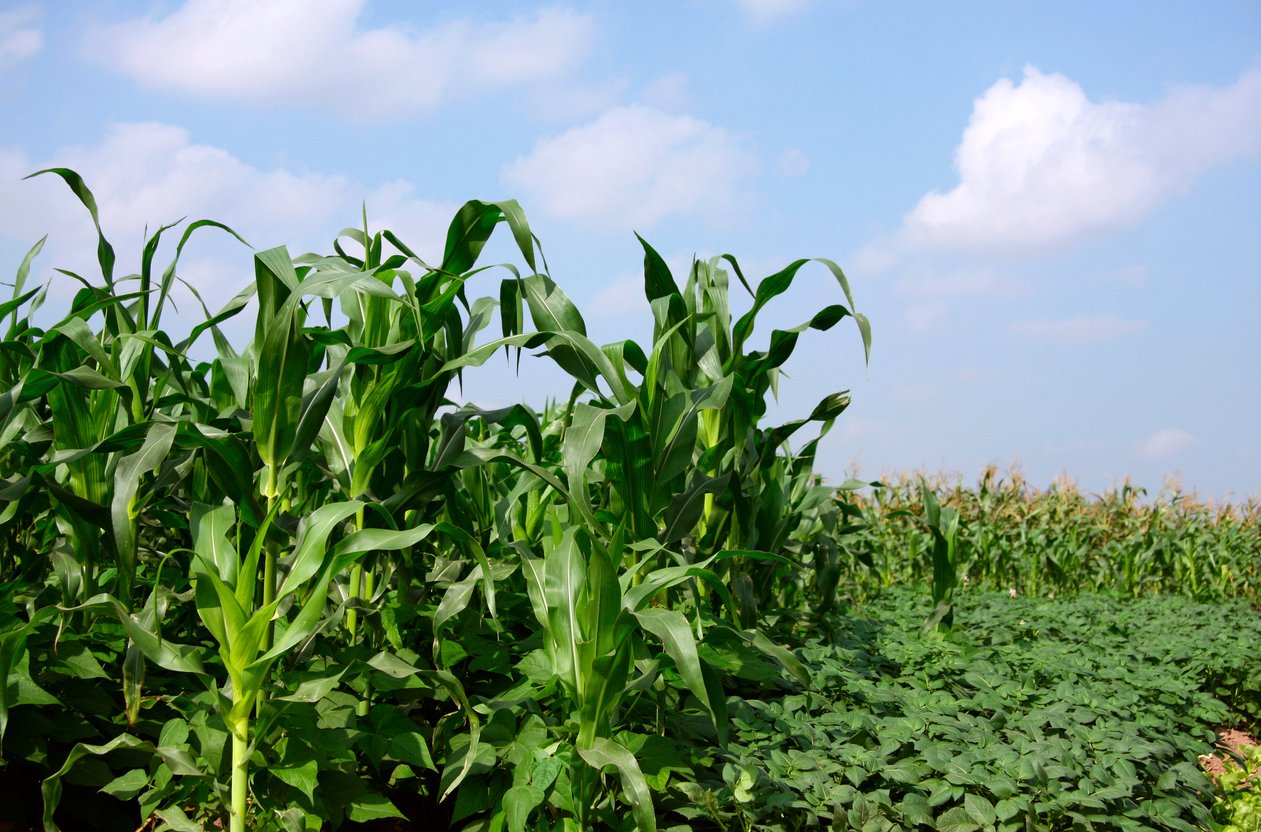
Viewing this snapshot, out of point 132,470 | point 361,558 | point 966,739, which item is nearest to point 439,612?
point 361,558

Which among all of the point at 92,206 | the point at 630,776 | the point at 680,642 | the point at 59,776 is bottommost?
the point at 59,776

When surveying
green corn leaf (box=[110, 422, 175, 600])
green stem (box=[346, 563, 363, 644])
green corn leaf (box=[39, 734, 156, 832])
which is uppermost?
green corn leaf (box=[110, 422, 175, 600])

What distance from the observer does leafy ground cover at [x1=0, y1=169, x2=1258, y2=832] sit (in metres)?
2.42

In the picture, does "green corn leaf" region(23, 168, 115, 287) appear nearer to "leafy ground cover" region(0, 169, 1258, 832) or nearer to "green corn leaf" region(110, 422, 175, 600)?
"leafy ground cover" region(0, 169, 1258, 832)

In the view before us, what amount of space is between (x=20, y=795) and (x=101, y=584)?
2.08 feet

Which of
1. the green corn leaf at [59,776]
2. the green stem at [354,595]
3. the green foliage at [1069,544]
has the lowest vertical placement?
the green corn leaf at [59,776]

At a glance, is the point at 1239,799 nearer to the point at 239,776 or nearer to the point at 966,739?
the point at 966,739

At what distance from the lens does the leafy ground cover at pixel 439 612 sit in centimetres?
242

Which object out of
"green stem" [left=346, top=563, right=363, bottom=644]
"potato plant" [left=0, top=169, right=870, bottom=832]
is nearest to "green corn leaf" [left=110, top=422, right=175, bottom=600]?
"potato plant" [left=0, top=169, right=870, bottom=832]

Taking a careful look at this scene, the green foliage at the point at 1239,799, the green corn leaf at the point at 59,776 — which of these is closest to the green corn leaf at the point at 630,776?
the green corn leaf at the point at 59,776

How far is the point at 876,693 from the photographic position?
→ 3.31 metres

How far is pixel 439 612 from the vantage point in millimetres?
2531

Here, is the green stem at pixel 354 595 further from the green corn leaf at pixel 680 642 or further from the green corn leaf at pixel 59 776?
the green corn leaf at pixel 680 642

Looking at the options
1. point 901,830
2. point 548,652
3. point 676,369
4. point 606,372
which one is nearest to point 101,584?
point 548,652
